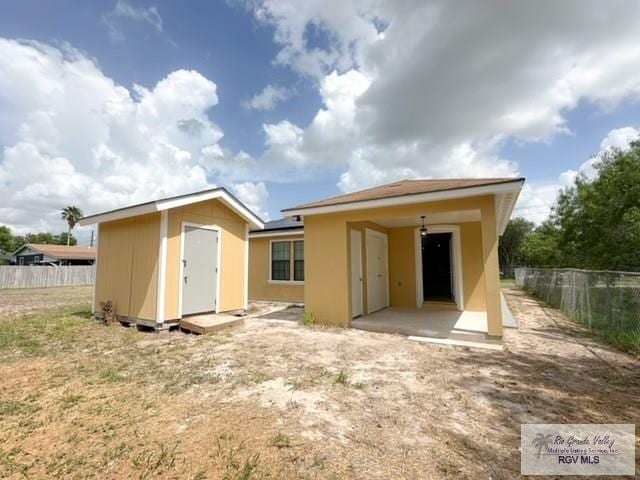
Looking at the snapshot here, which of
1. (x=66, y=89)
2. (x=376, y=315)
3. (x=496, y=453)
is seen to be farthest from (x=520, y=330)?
(x=66, y=89)

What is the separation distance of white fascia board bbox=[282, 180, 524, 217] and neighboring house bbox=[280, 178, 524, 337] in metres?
0.02

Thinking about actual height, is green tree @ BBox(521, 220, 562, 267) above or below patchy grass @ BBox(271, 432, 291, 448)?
above

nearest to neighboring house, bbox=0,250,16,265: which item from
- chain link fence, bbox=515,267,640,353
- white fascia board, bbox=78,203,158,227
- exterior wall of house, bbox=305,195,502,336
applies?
white fascia board, bbox=78,203,158,227

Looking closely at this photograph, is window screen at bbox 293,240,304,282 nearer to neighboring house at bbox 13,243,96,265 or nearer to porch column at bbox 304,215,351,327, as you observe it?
porch column at bbox 304,215,351,327

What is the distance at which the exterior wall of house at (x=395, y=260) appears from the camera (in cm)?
523

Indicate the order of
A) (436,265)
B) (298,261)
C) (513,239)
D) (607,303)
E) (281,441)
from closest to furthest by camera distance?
(281,441)
(607,303)
(298,261)
(436,265)
(513,239)

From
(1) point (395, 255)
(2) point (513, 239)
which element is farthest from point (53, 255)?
(2) point (513, 239)

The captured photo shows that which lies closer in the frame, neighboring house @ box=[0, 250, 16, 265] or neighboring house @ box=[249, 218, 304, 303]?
neighboring house @ box=[249, 218, 304, 303]

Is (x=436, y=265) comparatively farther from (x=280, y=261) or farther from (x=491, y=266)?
(x=491, y=266)

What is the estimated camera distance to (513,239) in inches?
1494

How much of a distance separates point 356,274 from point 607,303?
5.32 metres

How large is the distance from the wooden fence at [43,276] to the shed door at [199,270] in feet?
48.3

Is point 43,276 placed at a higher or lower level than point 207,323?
higher

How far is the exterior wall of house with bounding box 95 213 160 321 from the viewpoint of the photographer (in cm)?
655
